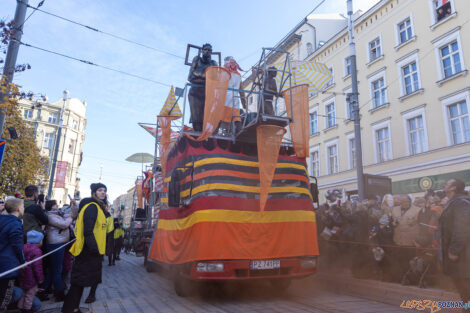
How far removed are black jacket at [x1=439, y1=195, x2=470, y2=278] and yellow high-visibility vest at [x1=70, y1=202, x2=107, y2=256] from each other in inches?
171

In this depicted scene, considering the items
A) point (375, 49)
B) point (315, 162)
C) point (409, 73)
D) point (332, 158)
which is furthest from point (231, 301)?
point (315, 162)

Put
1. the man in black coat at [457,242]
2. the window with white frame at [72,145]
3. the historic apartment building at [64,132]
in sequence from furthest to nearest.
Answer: the window with white frame at [72,145]
the historic apartment building at [64,132]
the man in black coat at [457,242]

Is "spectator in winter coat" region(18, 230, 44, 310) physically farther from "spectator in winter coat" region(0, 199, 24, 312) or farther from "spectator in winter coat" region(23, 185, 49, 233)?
"spectator in winter coat" region(0, 199, 24, 312)

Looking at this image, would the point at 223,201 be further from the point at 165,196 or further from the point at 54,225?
the point at 54,225

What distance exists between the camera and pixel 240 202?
5.88 metres

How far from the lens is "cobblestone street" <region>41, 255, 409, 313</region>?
531 cm

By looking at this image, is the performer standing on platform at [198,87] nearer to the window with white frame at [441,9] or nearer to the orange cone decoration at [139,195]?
the orange cone decoration at [139,195]

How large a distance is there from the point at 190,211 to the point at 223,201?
0.64 m

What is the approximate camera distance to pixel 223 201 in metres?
5.77

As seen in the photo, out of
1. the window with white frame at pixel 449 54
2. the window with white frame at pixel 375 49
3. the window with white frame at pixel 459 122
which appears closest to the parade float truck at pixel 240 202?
the window with white frame at pixel 459 122

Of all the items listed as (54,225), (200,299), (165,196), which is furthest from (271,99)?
(54,225)

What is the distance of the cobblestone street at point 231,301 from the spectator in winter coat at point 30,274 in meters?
0.42

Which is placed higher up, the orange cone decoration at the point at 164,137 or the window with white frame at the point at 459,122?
the window with white frame at the point at 459,122

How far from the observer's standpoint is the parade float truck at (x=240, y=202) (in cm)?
557
